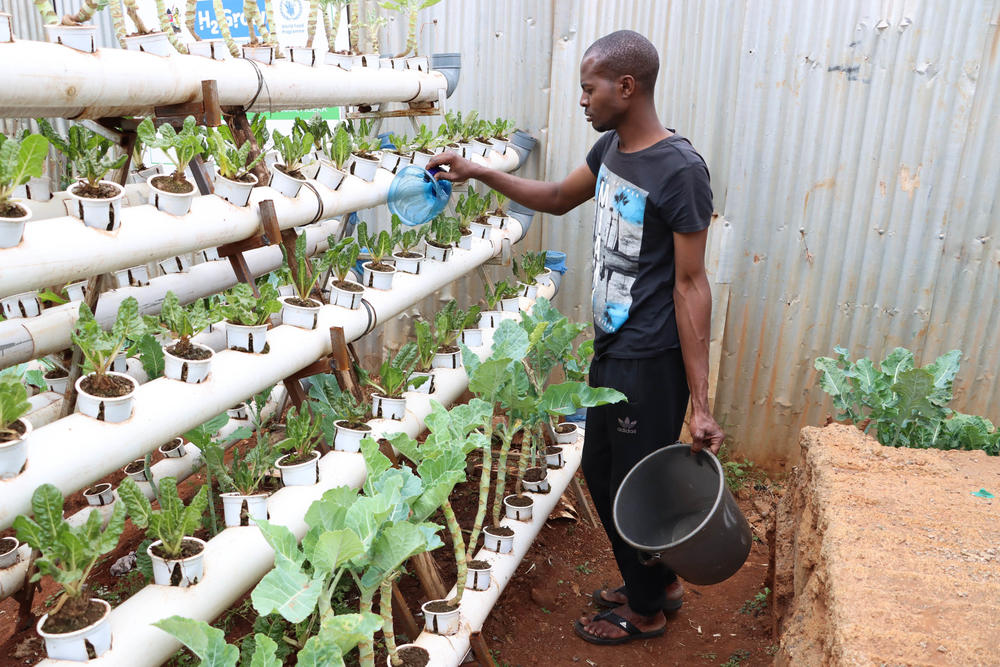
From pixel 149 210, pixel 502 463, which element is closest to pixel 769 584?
pixel 502 463

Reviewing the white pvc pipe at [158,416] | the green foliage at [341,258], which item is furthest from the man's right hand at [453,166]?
the white pvc pipe at [158,416]

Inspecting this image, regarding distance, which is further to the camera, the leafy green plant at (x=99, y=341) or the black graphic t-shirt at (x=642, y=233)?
the black graphic t-shirt at (x=642, y=233)

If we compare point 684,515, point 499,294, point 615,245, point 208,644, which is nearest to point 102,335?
point 208,644

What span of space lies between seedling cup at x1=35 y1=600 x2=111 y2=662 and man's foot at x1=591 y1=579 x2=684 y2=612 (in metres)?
2.02

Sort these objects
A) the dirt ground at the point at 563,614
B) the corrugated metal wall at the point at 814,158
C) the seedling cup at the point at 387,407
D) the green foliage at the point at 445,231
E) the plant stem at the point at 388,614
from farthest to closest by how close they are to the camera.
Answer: the corrugated metal wall at the point at 814,158, the green foliage at the point at 445,231, the dirt ground at the point at 563,614, the seedling cup at the point at 387,407, the plant stem at the point at 388,614

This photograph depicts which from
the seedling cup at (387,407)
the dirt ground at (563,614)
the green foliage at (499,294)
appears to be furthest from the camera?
the green foliage at (499,294)

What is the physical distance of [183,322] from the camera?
2135mm

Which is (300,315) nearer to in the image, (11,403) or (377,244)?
(377,244)

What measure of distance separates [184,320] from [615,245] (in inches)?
54.3

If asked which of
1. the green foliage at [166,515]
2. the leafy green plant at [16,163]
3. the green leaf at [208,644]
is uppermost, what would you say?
the leafy green plant at [16,163]

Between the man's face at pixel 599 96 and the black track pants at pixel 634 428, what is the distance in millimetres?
807

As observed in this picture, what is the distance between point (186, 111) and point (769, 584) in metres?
2.88

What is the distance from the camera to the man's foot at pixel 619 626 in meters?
2.96

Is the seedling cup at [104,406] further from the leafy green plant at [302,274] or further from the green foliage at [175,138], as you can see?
the leafy green plant at [302,274]
